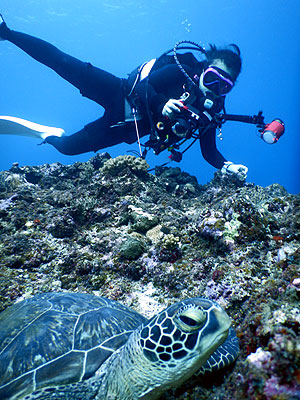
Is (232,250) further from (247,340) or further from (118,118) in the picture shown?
(118,118)

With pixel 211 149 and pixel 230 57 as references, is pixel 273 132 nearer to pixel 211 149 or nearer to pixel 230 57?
pixel 211 149

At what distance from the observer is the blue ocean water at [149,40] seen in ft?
119

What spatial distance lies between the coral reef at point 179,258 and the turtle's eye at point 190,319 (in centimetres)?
27

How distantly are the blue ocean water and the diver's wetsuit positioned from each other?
16.8m

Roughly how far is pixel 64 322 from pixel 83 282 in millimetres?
1237

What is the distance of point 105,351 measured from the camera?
1.46m

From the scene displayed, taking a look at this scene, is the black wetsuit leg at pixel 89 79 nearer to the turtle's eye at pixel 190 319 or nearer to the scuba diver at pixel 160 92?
the scuba diver at pixel 160 92

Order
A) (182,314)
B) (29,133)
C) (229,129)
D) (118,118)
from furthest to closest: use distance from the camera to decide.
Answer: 1. (229,129)
2. (29,133)
3. (118,118)
4. (182,314)

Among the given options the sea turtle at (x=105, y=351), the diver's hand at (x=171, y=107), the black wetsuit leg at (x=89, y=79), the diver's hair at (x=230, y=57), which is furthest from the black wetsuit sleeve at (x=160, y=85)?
the sea turtle at (x=105, y=351)

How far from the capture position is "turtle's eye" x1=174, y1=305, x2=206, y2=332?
3.80 ft

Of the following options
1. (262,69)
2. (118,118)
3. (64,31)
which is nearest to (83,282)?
(118,118)

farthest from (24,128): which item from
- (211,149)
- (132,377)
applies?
(132,377)

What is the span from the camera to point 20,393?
129 cm

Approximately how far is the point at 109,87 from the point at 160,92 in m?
1.39
